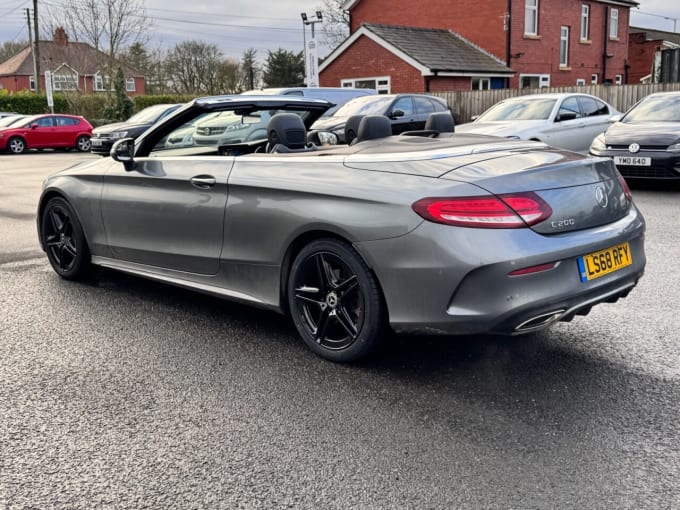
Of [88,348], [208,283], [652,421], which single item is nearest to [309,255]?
[208,283]

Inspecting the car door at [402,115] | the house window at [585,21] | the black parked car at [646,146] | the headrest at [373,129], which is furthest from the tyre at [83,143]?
the house window at [585,21]

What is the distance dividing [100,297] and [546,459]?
368cm

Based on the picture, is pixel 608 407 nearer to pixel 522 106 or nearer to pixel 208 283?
pixel 208 283

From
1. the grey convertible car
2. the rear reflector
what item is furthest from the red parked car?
the rear reflector

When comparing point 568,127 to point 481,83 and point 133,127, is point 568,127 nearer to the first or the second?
point 133,127

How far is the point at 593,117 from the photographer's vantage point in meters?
14.3

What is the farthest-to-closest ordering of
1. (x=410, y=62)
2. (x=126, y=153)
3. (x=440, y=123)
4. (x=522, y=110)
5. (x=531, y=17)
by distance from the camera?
(x=531, y=17) < (x=410, y=62) < (x=522, y=110) < (x=126, y=153) < (x=440, y=123)

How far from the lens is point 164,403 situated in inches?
137

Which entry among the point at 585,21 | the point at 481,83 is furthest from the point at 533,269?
the point at 585,21

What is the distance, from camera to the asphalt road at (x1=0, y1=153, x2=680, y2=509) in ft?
8.79

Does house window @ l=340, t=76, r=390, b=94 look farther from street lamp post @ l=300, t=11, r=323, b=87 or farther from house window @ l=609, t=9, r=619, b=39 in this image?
house window @ l=609, t=9, r=619, b=39

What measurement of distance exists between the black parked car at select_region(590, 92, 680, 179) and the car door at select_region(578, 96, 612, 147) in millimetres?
2460

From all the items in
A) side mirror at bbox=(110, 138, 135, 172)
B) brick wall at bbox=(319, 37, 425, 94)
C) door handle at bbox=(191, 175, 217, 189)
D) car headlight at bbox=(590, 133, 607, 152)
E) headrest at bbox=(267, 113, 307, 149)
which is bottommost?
car headlight at bbox=(590, 133, 607, 152)

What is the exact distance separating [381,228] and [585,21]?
124ft
